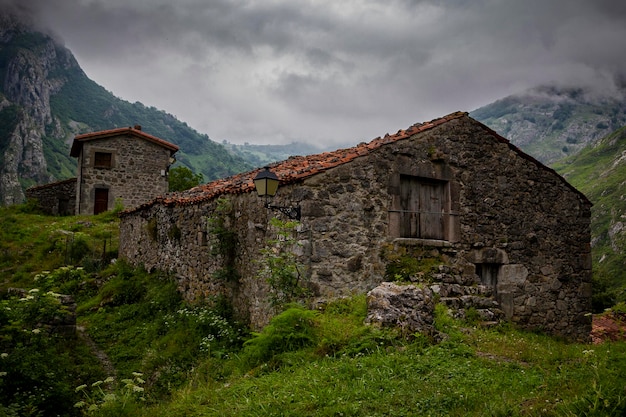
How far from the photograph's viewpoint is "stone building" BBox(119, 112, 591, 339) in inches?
333

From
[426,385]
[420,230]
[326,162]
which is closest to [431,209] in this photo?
[420,230]

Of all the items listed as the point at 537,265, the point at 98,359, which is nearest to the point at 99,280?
the point at 98,359

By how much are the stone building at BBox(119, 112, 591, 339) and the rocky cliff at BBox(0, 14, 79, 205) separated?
52179 millimetres

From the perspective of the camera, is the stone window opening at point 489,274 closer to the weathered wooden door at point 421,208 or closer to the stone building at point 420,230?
the stone building at point 420,230

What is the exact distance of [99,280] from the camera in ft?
48.9

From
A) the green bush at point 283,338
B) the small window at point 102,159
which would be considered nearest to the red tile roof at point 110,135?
the small window at point 102,159

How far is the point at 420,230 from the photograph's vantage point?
387 inches

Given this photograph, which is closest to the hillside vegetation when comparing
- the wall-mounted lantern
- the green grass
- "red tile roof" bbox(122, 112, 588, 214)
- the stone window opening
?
the green grass

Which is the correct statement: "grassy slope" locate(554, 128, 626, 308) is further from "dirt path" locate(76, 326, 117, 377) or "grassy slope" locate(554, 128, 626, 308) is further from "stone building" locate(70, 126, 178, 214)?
"stone building" locate(70, 126, 178, 214)

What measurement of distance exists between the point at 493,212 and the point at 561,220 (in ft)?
7.41

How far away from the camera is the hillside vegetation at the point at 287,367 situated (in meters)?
4.36

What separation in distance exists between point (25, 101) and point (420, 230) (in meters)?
87.5

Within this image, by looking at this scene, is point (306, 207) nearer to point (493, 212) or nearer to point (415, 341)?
point (415, 341)

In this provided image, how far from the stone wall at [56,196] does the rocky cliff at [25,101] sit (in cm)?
3232
